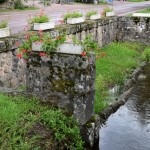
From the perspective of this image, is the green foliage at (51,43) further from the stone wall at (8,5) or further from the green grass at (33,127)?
the stone wall at (8,5)

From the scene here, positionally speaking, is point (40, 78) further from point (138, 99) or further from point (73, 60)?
point (138, 99)

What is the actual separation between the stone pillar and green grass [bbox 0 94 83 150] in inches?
10.9

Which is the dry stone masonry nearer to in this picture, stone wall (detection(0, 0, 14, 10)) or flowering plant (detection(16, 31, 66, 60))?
flowering plant (detection(16, 31, 66, 60))

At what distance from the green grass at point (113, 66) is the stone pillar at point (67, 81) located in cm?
282

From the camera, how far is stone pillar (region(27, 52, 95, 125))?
8.56m

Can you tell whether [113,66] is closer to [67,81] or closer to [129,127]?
[129,127]

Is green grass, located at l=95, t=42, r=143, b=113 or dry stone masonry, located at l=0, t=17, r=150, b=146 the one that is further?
green grass, located at l=95, t=42, r=143, b=113

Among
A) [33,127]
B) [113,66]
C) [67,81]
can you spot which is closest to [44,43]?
[67,81]

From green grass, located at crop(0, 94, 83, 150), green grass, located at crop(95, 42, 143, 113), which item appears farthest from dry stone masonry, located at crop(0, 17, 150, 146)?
green grass, located at crop(95, 42, 143, 113)

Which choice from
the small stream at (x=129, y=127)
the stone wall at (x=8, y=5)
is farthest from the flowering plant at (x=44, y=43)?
the stone wall at (x=8, y=5)

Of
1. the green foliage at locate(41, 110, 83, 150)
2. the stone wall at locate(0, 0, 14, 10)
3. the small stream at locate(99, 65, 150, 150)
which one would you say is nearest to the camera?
the green foliage at locate(41, 110, 83, 150)

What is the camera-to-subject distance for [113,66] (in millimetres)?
17375

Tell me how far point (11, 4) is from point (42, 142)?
26204mm

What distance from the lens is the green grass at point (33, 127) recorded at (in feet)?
23.5
